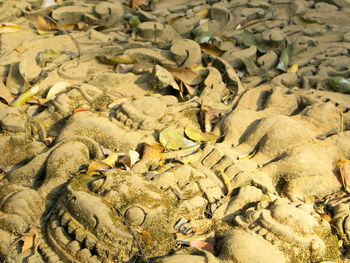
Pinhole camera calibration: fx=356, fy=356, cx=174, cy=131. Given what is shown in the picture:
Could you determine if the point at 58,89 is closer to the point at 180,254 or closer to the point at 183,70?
the point at 183,70

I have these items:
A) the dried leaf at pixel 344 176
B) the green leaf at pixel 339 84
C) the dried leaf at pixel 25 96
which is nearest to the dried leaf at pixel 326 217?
the dried leaf at pixel 344 176

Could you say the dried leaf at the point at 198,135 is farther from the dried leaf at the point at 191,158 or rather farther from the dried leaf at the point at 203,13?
the dried leaf at the point at 203,13

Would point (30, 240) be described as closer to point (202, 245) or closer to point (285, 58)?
point (202, 245)

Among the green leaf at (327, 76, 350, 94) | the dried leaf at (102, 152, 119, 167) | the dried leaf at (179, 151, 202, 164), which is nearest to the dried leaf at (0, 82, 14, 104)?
the dried leaf at (102, 152, 119, 167)

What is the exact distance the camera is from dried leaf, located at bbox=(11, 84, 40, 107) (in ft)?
12.1

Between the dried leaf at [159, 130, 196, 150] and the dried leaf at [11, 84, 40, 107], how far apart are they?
1580 millimetres

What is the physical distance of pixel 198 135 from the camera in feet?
10.8

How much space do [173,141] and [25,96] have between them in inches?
67.6

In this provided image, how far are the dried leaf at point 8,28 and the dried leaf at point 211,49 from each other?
2.58m

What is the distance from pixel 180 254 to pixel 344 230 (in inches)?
47.3

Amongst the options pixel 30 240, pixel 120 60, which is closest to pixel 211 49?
pixel 120 60

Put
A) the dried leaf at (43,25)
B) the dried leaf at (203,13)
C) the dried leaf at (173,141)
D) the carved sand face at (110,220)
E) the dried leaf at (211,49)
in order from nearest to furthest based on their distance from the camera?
the carved sand face at (110,220), the dried leaf at (173,141), the dried leaf at (211,49), the dried leaf at (43,25), the dried leaf at (203,13)

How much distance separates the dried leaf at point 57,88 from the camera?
3.77 m

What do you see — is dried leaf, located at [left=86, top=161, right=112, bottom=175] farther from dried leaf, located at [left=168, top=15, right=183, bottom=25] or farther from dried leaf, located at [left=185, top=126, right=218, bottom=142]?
dried leaf, located at [left=168, top=15, right=183, bottom=25]
